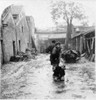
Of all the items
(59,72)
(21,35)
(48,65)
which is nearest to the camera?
(59,72)

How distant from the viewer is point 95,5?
6.91 m

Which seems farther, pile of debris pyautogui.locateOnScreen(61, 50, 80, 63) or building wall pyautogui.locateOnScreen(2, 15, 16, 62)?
building wall pyautogui.locateOnScreen(2, 15, 16, 62)

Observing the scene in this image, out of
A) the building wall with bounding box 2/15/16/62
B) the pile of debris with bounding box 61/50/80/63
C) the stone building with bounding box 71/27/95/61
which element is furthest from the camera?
the building wall with bounding box 2/15/16/62

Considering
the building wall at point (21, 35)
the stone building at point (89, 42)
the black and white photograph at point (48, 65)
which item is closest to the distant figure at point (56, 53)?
the black and white photograph at point (48, 65)

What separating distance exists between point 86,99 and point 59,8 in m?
25.1

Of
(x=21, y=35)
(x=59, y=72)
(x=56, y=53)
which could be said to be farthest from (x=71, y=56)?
(x=21, y=35)

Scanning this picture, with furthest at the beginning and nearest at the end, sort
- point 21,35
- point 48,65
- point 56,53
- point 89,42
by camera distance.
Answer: point 21,35 < point 89,42 < point 48,65 < point 56,53

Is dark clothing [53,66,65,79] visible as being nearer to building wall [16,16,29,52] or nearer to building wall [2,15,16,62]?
building wall [2,15,16,62]

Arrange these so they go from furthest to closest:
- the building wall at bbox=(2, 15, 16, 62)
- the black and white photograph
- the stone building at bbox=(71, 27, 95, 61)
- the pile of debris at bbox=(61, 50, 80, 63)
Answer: the building wall at bbox=(2, 15, 16, 62)
the stone building at bbox=(71, 27, 95, 61)
the pile of debris at bbox=(61, 50, 80, 63)
the black and white photograph

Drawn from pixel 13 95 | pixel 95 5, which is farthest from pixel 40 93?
pixel 95 5

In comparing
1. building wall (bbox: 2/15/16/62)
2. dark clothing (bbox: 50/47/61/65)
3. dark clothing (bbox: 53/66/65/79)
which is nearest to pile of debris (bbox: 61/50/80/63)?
building wall (bbox: 2/15/16/62)

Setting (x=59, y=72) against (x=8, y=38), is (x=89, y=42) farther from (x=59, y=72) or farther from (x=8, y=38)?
(x=59, y=72)

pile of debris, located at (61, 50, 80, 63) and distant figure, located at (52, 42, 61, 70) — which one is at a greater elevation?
distant figure, located at (52, 42, 61, 70)

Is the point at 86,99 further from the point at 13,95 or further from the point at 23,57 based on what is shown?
the point at 23,57
